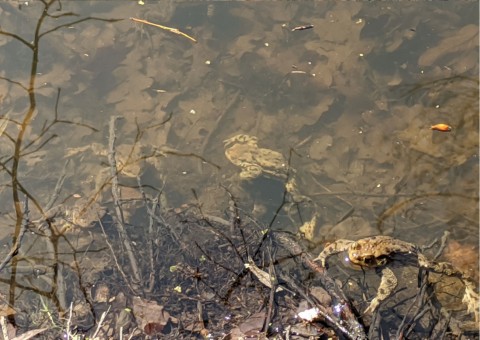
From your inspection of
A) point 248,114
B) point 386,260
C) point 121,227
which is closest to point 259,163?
point 248,114

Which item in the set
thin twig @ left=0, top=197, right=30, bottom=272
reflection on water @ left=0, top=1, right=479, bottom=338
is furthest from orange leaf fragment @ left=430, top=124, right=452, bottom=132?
thin twig @ left=0, top=197, right=30, bottom=272

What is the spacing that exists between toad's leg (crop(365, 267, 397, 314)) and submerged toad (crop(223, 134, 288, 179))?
4.69ft

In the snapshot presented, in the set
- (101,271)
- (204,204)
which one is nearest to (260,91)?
(204,204)

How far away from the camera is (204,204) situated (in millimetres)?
4012

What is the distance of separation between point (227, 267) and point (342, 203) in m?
1.22

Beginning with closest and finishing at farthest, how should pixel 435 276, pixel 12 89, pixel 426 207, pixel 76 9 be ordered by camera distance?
pixel 435 276
pixel 426 207
pixel 12 89
pixel 76 9

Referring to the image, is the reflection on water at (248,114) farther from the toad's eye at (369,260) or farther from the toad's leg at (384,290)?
the toad's leg at (384,290)

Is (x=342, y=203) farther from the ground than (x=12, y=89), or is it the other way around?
(x=12, y=89)

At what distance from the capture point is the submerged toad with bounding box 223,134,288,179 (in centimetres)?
414

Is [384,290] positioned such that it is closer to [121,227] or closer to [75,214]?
[121,227]

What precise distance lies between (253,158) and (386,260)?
161 cm

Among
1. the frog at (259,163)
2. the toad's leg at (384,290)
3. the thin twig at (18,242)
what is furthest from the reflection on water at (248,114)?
the toad's leg at (384,290)

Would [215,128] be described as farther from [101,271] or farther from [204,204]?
[101,271]

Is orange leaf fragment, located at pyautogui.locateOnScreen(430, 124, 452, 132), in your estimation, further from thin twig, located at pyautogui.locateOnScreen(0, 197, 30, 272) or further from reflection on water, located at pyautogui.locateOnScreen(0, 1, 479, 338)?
thin twig, located at pyautogui.locateOnScreen(0, 197, 30, 272)
